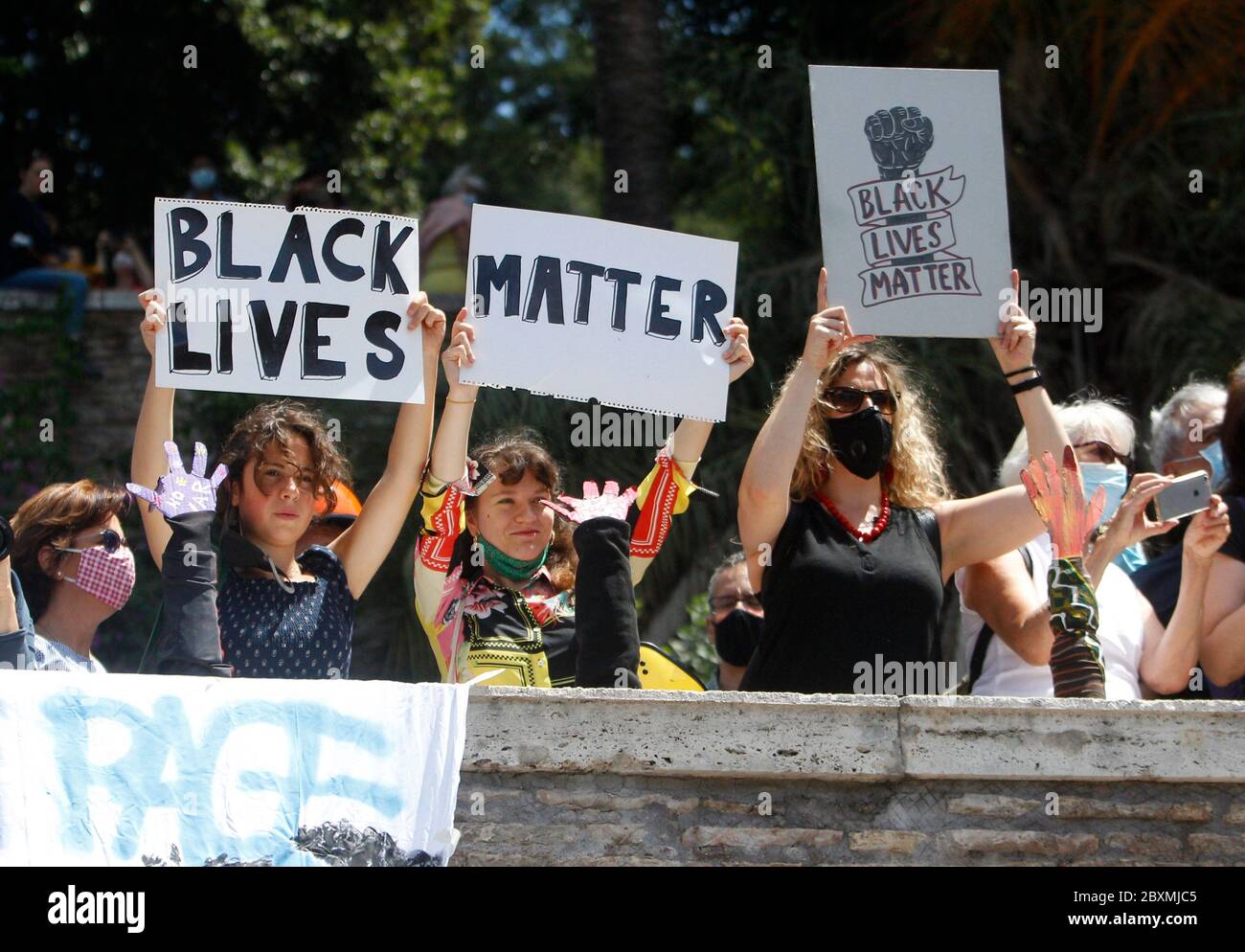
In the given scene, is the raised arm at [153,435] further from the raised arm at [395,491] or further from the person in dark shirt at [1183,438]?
the person in dark shirt at [1183,438]

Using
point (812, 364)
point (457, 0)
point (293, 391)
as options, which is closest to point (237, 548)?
point (293, 391)

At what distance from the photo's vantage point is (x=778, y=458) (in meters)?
4.25

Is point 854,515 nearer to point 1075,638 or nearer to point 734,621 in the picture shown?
point 1075,638

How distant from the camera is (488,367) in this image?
4.50 meters

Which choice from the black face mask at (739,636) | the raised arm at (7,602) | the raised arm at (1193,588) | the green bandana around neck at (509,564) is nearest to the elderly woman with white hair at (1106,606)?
the raised arm at (1193,588)

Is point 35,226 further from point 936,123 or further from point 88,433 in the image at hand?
point 936,123

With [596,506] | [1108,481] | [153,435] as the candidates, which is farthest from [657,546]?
[153,435]

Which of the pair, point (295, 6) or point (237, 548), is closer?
point (237, 548)

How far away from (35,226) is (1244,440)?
7206 millimetres

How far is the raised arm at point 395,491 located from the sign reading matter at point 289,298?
0.05 m

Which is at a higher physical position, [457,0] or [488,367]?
[457,0]

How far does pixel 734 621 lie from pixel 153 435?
187 centimetres

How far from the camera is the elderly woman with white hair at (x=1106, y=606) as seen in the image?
14.4ft

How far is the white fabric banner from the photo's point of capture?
373cm
